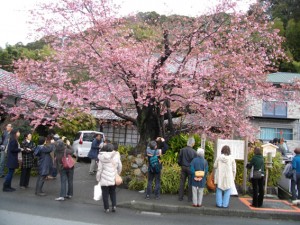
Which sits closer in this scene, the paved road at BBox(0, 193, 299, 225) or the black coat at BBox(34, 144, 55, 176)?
the paved road at BBox(0, 193, 299, 225)

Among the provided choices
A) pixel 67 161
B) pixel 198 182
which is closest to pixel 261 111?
pixel 198 182

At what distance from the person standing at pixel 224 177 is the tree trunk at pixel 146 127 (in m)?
3.39

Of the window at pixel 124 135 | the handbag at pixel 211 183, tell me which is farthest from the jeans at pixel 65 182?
the window at pixel 124 135

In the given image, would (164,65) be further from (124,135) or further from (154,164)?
(124,135)

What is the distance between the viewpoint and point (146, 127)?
11.4 metres

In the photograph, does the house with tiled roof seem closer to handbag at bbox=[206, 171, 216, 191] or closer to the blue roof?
the blue roof

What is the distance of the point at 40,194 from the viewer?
8734 mm

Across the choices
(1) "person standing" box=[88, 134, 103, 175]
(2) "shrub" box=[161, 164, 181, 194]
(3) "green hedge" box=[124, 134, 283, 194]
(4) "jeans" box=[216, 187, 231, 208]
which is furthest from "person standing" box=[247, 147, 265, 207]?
(1) "person standing" box=[88, 134, 103, 175]

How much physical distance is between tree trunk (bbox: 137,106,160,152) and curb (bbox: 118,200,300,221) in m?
3.35

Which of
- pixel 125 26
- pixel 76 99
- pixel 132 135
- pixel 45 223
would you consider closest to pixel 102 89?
pixel 76 99

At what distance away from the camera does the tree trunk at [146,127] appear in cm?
1122

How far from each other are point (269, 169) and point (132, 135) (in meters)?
12.1

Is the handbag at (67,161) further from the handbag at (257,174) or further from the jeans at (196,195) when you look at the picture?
the handbag at (257,174)

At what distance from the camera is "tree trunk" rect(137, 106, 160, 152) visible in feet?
36.8
